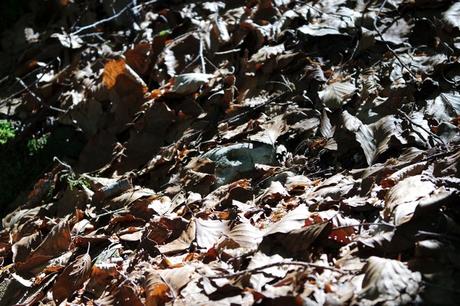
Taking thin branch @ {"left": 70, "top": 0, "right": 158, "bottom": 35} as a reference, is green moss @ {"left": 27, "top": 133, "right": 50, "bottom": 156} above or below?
below

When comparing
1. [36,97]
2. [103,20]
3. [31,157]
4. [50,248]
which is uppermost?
[103,20]

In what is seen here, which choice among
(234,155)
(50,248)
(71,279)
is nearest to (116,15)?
(234,155)

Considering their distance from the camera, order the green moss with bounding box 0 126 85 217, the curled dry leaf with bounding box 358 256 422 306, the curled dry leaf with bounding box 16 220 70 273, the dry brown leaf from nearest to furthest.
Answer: the curled dry leaf with bounding box 358 256 422 306, the dry brown leaf, the curled dry leaf with bounding box 16 220 70 273, the green moss with bounding box 0 126 85 217

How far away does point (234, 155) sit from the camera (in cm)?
271

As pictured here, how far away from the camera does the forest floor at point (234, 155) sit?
179cm

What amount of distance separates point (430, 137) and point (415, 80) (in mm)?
474

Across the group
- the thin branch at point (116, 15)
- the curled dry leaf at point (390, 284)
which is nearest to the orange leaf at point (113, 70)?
the thin branch at point (116, 15)

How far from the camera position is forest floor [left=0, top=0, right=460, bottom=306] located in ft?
5.86

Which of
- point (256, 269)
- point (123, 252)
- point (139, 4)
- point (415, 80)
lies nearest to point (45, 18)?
point (139, 4)

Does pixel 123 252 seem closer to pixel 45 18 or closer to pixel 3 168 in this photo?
pixel 3 168

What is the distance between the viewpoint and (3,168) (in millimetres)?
3559

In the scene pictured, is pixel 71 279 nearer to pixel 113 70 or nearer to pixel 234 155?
pixel 234 155

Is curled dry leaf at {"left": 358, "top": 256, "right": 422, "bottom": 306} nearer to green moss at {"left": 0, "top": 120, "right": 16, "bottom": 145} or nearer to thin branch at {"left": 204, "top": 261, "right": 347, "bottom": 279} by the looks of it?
thin branch at {"left": 204, "top": 261, "right": 347, "bottom": 279}

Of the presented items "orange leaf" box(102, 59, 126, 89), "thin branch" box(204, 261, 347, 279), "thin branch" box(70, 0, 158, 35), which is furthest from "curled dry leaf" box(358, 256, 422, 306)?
"thin branch" box(70, 0, 158, 35)
